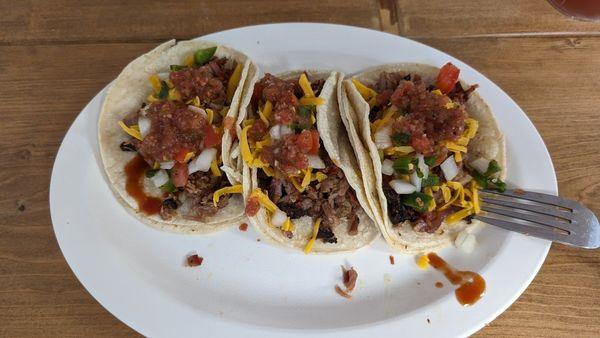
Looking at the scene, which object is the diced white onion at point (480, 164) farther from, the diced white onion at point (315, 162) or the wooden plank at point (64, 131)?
the diced white onion at point (315, 162)

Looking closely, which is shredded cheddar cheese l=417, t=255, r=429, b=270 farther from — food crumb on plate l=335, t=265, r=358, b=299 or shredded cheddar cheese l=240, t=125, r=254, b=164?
shredded cheddar cheese l=240, t=125, r=254, b=164

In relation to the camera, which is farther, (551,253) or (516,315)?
(551,253)

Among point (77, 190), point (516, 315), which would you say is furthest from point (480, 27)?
point (77, 190)

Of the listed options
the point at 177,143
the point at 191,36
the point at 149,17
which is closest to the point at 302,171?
the point at 177,143

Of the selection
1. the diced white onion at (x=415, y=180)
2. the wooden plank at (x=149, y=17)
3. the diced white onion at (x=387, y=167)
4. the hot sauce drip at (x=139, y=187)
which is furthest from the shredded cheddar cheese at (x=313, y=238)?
the wooden plank at (x=149, y=17)

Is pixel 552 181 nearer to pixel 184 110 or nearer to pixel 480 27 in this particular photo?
pixel 480 27

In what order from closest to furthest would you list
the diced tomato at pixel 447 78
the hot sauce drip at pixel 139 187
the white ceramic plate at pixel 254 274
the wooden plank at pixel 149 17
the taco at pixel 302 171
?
1. the white ceramic plate at pixel 254 274
2. the taco at pixel 302 171
3. the hot sauce drip at pixel 139 187
4. the diced tomato at pixel 447 78
5. the wooden plank at pixel 149 17
